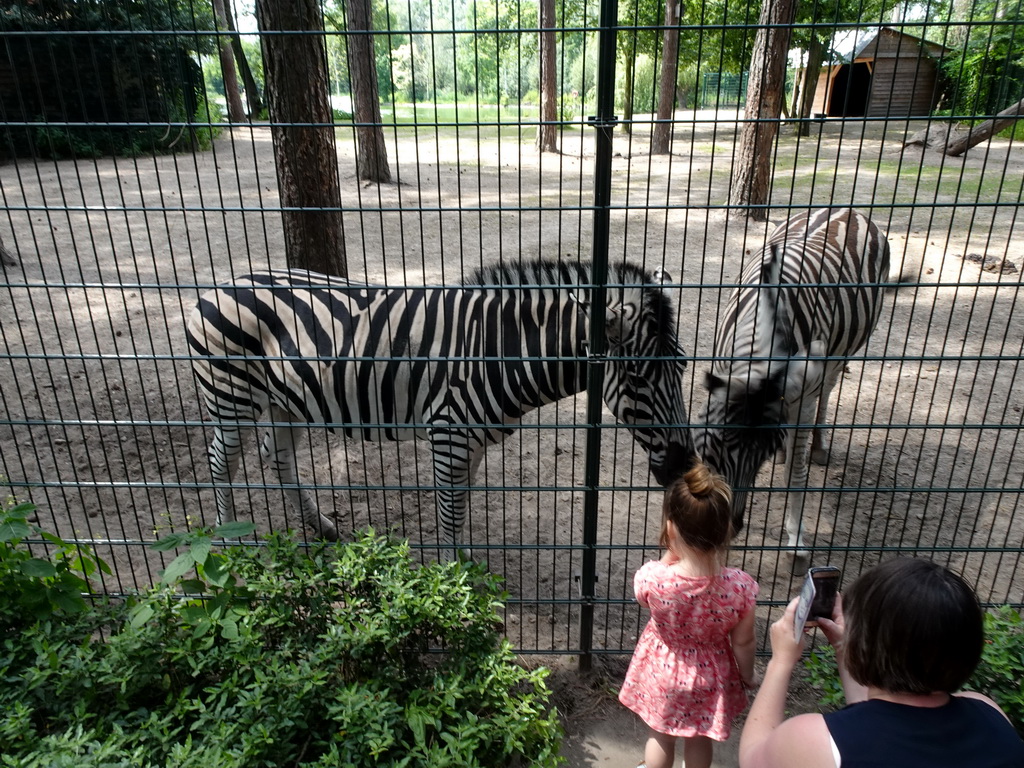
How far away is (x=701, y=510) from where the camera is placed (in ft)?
7.30

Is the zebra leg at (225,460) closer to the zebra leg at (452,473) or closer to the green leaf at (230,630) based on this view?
the zebra leg at (452,473)

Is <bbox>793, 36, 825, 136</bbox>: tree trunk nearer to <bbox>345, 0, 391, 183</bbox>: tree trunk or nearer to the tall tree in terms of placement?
Answer: <bbox>345, 0, 391, 183</bbox>: tree trunk

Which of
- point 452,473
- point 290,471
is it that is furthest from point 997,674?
point 290,471

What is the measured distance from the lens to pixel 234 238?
1084 cm

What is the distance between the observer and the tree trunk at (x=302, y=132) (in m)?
4.89

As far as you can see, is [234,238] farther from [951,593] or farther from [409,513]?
[951,593]

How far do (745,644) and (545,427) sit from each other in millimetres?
1058

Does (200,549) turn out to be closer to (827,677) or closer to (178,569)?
(178,569)

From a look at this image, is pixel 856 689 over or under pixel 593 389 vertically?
under

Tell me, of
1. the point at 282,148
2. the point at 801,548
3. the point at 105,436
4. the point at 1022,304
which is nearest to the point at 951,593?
the point at 801,548

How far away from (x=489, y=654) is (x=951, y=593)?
1.74 meters

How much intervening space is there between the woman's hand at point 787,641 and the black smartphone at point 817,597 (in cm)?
3

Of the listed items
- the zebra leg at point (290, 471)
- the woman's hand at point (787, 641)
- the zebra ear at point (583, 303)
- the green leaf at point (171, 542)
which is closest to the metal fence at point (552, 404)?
the zebra leg at point (290, 471)

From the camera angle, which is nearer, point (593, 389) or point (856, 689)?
point (856, 689)
